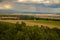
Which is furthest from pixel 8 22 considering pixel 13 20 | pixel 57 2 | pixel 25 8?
pixel 57 2

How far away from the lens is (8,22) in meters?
1.05

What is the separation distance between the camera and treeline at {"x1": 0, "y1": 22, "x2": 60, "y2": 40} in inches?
40.1

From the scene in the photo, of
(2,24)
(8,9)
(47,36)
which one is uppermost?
(8,9)

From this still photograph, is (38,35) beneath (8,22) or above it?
beneath

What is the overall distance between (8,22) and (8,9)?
109mm

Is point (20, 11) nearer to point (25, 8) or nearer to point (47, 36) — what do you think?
point (25, 8)

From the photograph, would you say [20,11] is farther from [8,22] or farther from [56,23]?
[56,23]

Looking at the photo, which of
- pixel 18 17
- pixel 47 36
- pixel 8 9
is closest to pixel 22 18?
pixel 18 17

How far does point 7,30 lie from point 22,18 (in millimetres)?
154

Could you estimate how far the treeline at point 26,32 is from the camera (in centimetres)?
102

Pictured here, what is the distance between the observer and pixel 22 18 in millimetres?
1068

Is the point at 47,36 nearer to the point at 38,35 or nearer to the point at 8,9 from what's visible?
the point at 38,35

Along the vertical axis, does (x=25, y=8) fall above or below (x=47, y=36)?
above

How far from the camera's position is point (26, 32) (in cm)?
103
